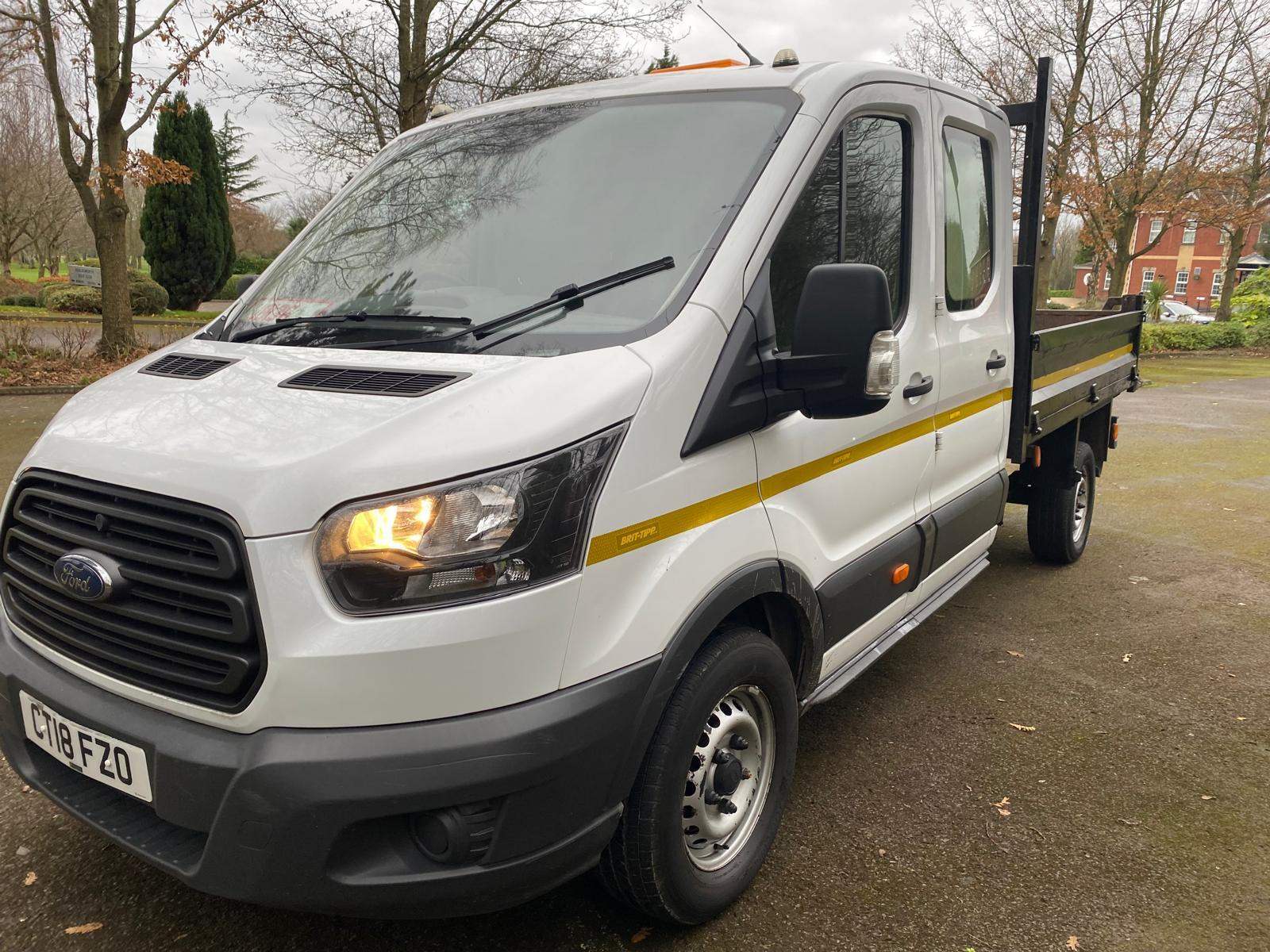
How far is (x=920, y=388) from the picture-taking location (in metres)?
3.11

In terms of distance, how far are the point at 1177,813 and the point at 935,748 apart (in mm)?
776

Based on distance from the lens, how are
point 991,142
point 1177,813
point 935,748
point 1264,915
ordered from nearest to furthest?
point 1264,915 → point 1177,813 → point 935,748 → point 991,142

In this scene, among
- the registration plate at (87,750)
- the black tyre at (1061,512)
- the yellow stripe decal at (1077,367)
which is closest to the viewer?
the registration plate at (87,750)

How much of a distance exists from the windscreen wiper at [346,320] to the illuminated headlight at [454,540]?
2.28 feet

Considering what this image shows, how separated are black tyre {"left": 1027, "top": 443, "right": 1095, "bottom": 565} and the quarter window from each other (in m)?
2.13

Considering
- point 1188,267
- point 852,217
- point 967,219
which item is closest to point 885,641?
point 852,217

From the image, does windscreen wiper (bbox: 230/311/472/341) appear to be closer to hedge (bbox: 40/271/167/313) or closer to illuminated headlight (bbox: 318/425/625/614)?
illuminated headlight (bbox: 318/425/625/614)

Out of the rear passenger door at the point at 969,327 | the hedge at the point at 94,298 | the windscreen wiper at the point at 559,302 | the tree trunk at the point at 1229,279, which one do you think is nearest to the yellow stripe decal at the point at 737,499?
the rear passenger door at the point at 969,327

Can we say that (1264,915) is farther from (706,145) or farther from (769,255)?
(706,145)

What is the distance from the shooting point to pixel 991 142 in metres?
3.82

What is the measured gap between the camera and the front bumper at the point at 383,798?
1.72 m

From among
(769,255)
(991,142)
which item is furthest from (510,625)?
(991,142)

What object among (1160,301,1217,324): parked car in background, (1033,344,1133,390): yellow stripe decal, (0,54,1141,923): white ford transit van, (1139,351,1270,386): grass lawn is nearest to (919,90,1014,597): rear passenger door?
(0,54,1141,923): white ford transit van

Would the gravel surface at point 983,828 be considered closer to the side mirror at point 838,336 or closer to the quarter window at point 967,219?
the side mirror at point 838,336
